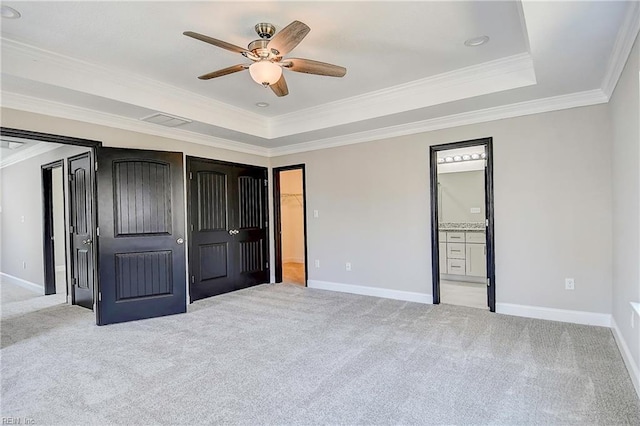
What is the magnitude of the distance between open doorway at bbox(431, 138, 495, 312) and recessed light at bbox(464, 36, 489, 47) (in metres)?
1.45

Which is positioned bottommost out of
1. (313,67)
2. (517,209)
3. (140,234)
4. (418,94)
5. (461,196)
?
(140,234)

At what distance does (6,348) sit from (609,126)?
6.24 meters

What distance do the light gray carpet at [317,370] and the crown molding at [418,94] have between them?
8.04ft

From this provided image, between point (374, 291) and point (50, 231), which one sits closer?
point (374, 291)

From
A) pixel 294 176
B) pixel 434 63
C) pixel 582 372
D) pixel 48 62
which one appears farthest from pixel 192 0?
pixel 294 176

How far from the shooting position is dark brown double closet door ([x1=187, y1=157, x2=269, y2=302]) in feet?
16.0

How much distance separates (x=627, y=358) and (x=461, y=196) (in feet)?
13.1

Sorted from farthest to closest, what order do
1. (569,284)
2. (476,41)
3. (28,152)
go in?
(28,152) → (569,284) → (476,41)

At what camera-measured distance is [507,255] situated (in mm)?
3977

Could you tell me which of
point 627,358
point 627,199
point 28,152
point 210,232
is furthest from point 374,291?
point 28,152

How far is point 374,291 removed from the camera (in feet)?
16.3

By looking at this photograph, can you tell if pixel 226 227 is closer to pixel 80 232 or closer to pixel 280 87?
pixel 80 232

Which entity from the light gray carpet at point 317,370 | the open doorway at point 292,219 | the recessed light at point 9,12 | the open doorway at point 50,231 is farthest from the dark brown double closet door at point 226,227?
the open doorway at point 292,219

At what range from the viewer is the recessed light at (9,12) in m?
2.36
